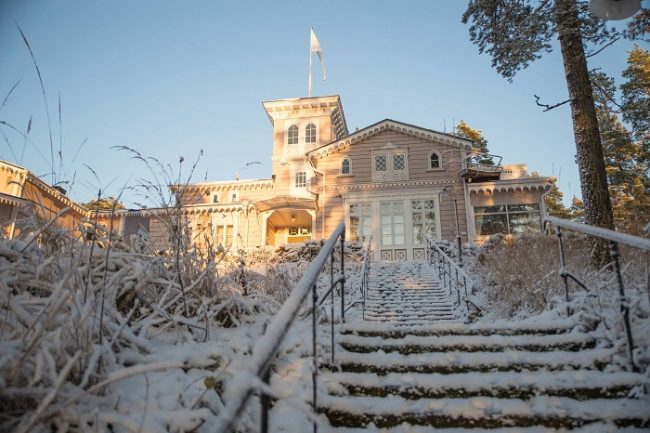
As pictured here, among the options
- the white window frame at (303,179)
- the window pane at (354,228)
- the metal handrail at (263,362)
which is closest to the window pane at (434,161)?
the window pane at (354,228)

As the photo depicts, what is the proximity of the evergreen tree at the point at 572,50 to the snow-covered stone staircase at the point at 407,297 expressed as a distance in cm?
291

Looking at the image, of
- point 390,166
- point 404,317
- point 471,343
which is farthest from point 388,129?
point 471,343

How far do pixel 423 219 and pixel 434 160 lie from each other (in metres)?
3.15

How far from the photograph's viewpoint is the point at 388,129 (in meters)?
19.1


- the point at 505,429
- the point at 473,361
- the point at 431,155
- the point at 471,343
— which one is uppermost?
the point at 431,155

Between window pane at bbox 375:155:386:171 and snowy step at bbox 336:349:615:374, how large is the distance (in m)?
15.7

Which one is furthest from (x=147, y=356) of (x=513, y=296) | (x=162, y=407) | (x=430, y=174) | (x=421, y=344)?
(x=430, y=174)

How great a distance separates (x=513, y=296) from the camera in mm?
6043

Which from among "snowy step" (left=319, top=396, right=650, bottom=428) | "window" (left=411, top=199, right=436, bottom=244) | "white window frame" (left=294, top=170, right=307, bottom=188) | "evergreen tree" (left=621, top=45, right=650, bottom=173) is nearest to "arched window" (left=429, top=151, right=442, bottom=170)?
"window" (left=411, top=199, right=436, bottom=244)

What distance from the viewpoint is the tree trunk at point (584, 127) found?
6.56 metres

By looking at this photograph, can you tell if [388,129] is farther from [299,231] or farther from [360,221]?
[299,231]

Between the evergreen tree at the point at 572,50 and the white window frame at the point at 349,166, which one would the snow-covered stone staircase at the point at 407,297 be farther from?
the white window frame at the point at 349,166

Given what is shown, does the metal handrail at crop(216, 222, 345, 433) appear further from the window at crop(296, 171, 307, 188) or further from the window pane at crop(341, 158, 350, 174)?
the window at crop(296, 171, 307, 188)

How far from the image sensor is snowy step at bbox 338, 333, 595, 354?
11.5 feet
